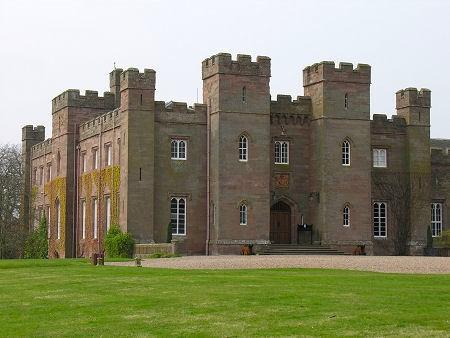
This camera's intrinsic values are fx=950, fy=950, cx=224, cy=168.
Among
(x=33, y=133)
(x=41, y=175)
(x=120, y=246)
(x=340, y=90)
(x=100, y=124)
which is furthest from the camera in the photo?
(x=33, y=133)

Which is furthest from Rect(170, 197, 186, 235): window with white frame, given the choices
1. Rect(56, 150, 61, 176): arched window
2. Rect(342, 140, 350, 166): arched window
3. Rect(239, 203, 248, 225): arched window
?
Rect(56, 150, 61, 176): arched window

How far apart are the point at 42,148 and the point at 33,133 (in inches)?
218

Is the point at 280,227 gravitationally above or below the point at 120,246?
above

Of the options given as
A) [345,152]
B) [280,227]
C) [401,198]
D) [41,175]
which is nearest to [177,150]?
[280,227]

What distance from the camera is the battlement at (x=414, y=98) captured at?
5516 cm

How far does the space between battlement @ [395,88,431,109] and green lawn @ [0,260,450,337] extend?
28.2 meters

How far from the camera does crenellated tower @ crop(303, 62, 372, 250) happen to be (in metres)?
51.7

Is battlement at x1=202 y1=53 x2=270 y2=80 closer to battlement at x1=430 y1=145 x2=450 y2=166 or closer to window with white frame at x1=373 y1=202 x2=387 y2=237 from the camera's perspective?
window with white frame at x1=373 y1=202 x2=387 y2=237

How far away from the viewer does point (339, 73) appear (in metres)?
52.2

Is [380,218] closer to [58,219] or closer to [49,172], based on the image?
[58,219]

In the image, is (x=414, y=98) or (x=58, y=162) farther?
(x=58, y=162)

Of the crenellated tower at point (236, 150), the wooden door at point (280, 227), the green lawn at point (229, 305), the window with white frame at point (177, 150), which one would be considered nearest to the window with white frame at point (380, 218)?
the wooden door at point (280, 227)

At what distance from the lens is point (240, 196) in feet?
164

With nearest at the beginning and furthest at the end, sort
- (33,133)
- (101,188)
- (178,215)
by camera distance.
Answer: (178,215) < (101,188) < (33,133)
